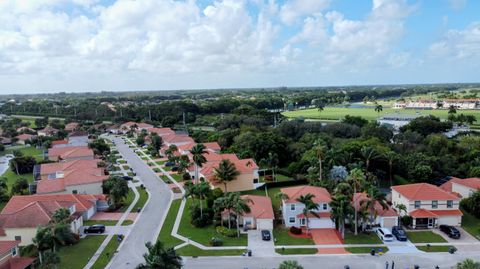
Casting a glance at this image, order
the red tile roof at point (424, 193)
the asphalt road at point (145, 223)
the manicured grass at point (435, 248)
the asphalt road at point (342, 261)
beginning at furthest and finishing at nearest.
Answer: the red tile roof at point (424, 193) → the manicured grass at point (435, 248) → the asphalt road at point (145, 223) → the asphalt road at point (342, 261)

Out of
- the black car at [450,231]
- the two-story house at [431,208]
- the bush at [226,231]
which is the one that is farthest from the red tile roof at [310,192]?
the black car at [450,231]

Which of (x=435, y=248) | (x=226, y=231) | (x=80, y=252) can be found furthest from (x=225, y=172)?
(x=435, y=248)

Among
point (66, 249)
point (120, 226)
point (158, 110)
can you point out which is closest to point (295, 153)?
point (120, 226)

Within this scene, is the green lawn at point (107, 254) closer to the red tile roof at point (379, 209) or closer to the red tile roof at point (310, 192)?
the red tile roof at point (310, 192)

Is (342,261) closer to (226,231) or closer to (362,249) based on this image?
(362,249)

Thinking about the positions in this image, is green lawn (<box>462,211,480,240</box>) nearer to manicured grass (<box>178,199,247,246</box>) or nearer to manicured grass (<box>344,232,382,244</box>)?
manicured grass (<box>344,232,382,244</box>)

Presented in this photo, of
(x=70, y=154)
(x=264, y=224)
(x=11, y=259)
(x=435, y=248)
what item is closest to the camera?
(x=11, y=259)

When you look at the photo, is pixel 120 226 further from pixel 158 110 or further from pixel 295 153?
pixel 158 110
